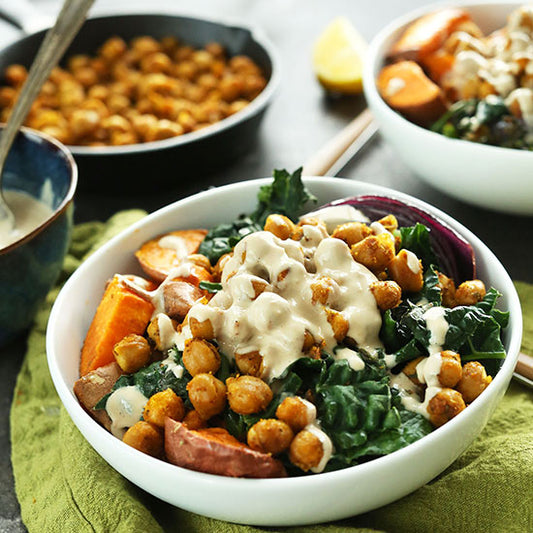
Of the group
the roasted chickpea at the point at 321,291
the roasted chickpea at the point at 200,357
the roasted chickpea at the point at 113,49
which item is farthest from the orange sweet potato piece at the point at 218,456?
the roasted chickpea at the point at 113,49

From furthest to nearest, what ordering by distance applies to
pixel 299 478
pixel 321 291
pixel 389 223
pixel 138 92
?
pixel 138 92, pixel 389 223, pixel 321 291, pixel 299 478

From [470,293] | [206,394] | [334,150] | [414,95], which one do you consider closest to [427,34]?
[414,95]

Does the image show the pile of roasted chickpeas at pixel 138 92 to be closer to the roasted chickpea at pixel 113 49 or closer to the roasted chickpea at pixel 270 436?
the roasted chickpea at pixel 113 49

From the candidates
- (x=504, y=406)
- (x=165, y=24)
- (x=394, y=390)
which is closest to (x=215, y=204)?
(x=394, y=390)

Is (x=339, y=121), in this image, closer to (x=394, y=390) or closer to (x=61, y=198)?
(x=61, y=198)

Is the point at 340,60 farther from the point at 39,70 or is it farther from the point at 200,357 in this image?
the point at 200,357

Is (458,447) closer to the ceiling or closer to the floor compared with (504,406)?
closer to the ceiling
